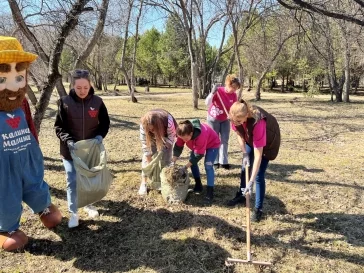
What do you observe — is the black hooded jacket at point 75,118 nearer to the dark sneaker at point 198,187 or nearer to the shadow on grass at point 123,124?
the dark sneaker at point 198,187

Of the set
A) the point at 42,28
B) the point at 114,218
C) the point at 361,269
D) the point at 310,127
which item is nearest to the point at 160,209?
the point at 114,218

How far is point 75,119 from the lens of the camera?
9.98ft

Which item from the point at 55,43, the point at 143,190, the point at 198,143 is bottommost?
the point at 143,190

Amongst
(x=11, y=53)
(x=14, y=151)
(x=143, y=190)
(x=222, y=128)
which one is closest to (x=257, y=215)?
(x=143, y=190)

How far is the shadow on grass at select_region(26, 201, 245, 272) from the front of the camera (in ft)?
8.77

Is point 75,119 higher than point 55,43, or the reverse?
point 55,43

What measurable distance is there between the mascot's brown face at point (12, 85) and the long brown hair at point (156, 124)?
1237 millimetres

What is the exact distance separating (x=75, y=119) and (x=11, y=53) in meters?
0.81

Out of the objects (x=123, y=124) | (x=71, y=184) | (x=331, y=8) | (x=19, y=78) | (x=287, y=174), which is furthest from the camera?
(x=123, y=124)

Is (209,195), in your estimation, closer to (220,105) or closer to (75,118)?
(220,105)

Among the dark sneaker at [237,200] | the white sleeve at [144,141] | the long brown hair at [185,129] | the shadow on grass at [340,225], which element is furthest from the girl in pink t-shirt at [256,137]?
the white sleeve at [144,141]

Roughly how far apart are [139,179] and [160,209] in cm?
106

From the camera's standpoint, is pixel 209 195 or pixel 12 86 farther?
pixel 209 195

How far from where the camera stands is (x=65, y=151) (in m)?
3.06
